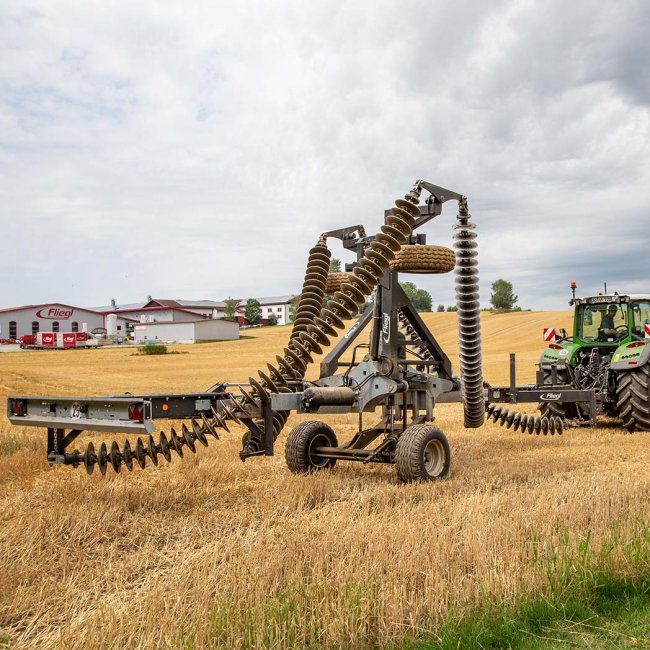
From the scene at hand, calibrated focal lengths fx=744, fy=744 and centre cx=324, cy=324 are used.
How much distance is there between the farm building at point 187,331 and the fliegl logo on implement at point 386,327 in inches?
2360

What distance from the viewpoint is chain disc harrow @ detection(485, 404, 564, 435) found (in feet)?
34.3

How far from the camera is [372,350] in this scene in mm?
8086

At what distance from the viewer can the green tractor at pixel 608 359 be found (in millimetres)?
11797

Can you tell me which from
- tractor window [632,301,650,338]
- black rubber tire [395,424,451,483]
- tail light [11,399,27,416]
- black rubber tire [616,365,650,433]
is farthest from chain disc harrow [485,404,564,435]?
tail light [11,399,27,416]

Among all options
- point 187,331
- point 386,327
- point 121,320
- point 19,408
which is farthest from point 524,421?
point 121,320

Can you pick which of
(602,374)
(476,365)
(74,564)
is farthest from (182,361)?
(74,564)

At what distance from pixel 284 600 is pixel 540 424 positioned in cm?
784

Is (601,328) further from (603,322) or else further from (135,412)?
(135,412)

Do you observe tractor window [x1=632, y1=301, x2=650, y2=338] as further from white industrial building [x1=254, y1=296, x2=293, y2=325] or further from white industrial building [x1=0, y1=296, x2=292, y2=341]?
white industrial building [x1=254, y1=296, x2=293, y2=325]

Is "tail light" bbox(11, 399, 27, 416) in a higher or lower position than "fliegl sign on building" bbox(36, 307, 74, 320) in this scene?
lower

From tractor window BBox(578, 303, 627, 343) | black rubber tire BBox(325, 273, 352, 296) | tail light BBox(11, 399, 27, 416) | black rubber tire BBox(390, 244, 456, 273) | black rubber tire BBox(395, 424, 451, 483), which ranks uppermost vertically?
black rubber tire BBox(390, 244, 456, 273)

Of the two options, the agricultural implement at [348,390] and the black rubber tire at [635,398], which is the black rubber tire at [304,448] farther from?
the black rubber tire at [635,398]

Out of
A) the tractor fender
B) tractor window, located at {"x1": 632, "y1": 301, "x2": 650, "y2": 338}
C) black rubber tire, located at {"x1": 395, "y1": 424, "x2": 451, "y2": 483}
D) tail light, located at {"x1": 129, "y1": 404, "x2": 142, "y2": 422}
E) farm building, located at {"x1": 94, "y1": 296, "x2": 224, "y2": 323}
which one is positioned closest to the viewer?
tail light, located at {"x1": 129, "y1": 404, "x2": 142, "y2": 422}

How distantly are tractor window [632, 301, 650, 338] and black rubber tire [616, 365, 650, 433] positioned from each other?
1.15 meters
